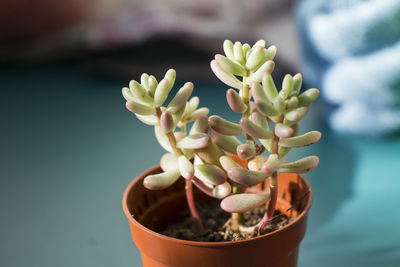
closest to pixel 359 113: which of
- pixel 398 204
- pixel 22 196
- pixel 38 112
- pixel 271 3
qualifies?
pixel 398 204

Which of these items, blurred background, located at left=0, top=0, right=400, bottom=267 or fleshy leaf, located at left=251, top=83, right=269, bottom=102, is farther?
blurred background, located at left=0, top=0, right=400, bottom=267

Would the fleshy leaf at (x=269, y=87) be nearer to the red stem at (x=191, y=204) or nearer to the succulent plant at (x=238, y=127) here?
the succulent plant at (x=238, y=127)

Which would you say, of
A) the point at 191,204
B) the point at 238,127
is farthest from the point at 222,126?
the point at 191,204

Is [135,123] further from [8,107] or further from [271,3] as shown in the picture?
[271,3]

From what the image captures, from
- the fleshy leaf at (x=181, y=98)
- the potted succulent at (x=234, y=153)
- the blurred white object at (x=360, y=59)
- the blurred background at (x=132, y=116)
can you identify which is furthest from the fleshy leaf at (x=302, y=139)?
the blurred white object at (x=360, y=59)

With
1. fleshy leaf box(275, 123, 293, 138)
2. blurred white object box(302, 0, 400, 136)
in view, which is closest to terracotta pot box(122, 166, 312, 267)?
fleshy leaf box(275, 123, 293, 138)

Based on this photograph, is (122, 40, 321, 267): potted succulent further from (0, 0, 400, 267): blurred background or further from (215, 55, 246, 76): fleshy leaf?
(0, 0, 400, 267): blurred background

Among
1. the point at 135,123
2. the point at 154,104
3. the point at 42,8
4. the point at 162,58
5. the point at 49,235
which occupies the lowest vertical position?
the point at 49,235
